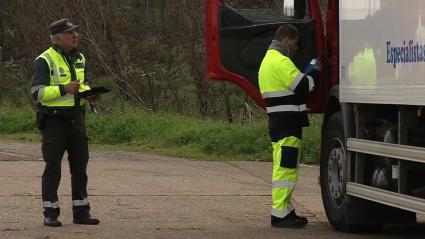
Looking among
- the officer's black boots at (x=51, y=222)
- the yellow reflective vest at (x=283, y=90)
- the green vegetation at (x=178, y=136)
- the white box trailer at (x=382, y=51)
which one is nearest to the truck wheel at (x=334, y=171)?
the yellow reflective vest at (x=283, y=90)

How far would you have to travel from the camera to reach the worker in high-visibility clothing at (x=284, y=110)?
9219 millimetres

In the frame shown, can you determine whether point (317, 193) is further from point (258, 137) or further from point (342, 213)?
point (258, 137)

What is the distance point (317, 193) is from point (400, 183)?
4.39 m

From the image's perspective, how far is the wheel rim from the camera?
354 inches

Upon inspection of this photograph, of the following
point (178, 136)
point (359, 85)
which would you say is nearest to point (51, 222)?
point (359, 85)

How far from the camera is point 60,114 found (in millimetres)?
9047

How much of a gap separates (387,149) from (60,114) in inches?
121

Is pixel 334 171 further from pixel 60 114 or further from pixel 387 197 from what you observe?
pixel 60 114

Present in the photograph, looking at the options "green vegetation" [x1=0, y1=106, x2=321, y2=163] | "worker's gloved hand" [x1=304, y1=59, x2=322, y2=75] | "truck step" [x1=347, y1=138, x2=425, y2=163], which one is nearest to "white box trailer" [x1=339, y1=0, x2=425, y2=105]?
"truck step" [x1=347, y1=138, x2=425, y2=163]

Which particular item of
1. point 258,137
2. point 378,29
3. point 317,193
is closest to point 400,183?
point 378,29

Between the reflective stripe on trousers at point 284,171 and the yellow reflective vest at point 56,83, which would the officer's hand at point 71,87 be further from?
the reflective stripe on trousers at point 284,171

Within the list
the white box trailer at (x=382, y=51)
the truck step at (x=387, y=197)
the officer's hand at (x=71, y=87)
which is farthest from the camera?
the officer's hand at (x=71, y=87)

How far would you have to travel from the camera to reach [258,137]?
1712cm

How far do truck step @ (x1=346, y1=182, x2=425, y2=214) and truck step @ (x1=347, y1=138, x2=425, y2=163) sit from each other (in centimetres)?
31
